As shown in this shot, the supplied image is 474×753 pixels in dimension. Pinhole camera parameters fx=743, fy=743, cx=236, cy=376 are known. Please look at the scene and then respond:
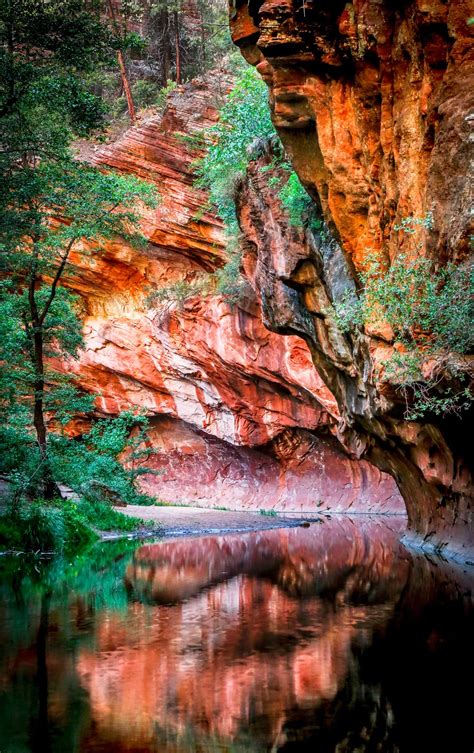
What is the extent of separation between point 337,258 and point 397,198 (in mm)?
5297

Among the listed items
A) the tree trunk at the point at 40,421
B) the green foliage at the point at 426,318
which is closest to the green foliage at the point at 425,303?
the green foliage at the point at 426,318

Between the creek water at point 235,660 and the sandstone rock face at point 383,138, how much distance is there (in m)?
3.69

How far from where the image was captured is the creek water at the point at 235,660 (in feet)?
18.8

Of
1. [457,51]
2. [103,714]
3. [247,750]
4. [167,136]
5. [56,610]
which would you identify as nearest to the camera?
→ [247,750]

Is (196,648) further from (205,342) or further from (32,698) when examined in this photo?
(205,342)

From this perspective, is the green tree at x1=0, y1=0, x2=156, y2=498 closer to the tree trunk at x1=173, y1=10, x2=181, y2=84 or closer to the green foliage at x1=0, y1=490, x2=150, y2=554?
the green foliage at x1=0, y1=490, x2=150, y2=554

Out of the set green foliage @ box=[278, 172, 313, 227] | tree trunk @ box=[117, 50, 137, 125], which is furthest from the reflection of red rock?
tree trunk @ box=[117, 50, 137, 125]

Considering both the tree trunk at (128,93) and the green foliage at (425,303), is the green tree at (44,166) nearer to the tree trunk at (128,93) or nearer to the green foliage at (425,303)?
the green foliage at (425,303)

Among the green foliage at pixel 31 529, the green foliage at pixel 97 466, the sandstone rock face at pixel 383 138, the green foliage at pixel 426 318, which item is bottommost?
the green foliage at pixel 31 529

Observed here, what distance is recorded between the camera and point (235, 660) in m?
7.98

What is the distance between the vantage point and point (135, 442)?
2656cm

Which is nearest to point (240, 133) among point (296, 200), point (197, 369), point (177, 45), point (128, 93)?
point (296, 200)

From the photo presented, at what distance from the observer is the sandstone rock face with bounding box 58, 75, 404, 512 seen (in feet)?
114

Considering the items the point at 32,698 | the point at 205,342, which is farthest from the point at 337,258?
the point at 205,342
